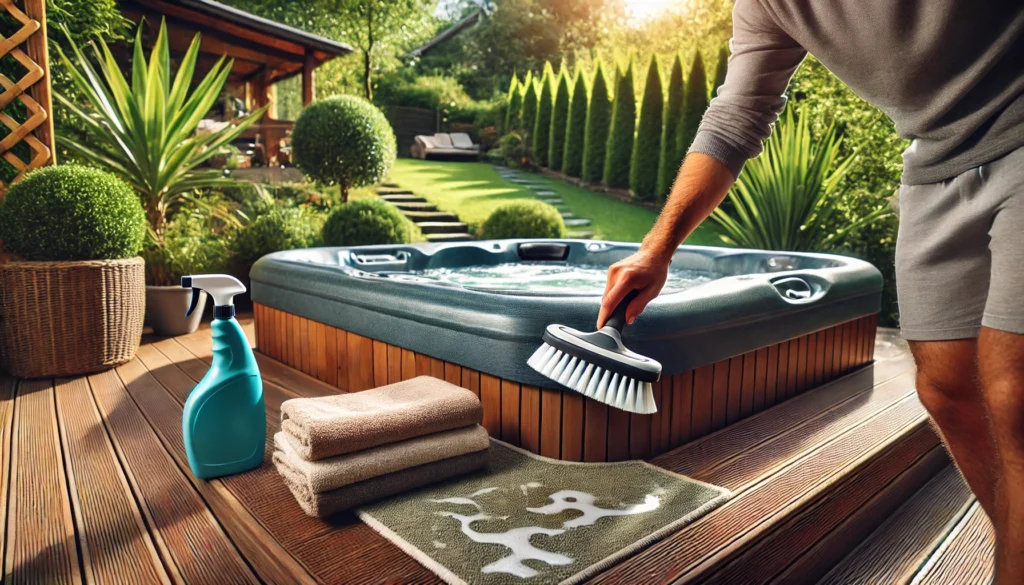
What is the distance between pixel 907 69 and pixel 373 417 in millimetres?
1185

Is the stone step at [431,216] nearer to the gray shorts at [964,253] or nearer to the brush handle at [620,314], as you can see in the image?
the brush handle at [620,314]

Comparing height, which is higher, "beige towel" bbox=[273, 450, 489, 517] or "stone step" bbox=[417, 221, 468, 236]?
"stone step" bbox=[417, 221, 468, 236]

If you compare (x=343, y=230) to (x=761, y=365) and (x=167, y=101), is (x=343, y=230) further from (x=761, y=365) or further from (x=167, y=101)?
(x=761, y=365)

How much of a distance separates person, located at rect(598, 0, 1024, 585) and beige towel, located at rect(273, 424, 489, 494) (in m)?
0.61

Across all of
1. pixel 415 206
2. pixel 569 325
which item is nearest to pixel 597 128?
pixel 415 206

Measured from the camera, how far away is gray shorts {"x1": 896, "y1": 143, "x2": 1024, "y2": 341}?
2.82 ft

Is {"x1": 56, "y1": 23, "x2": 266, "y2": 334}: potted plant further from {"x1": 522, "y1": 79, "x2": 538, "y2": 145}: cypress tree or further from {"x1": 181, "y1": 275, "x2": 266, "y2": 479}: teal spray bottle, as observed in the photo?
{"x1": 522, "y1": 79, "x2": 538, "y2": 145}: cypress tree

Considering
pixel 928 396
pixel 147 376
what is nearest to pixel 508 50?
pixel 147 376

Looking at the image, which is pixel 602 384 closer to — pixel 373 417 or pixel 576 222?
pixel 373 417

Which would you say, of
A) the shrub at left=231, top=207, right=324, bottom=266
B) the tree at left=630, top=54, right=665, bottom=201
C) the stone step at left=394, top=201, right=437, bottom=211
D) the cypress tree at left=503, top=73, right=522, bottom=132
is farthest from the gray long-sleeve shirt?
the cypress tree at left=503, top=73, right=522, bottom=132

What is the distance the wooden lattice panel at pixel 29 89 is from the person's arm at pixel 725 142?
320cm

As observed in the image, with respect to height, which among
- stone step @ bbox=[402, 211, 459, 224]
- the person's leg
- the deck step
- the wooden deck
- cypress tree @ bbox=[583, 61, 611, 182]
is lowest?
the deck step

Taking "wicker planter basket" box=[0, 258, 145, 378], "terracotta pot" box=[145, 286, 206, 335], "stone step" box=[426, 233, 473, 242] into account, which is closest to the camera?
"wicker planter basket" box=[0, 258, 145, 378]

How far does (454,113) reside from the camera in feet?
47.8
